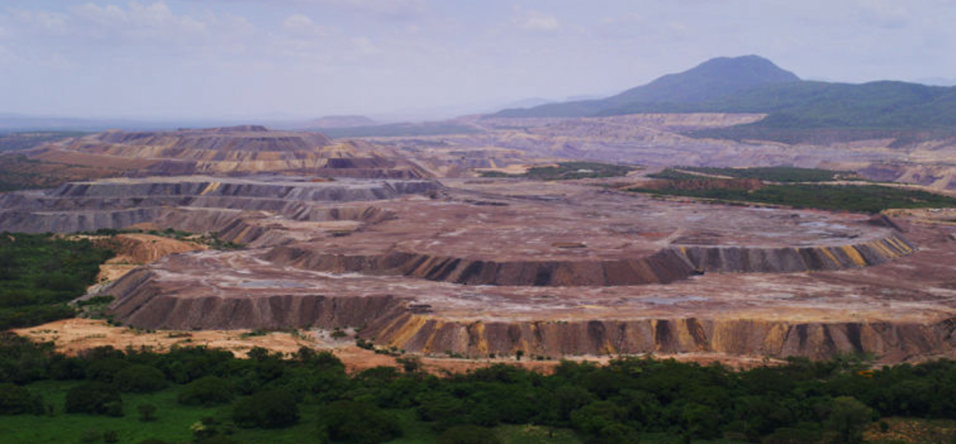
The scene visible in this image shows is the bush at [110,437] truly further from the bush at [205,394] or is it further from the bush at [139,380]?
the bush at [139,380]

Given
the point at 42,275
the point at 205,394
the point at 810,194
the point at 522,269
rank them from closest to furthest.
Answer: the point at 205,394 < the point at 522,269 < the point at 42,275 < the point at 810,194

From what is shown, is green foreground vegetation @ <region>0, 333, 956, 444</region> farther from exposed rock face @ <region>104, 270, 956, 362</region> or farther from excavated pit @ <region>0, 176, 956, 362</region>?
excavated pit @ <region>0, 176, 956, 362</region>

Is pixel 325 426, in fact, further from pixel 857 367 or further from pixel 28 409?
pixel 857 367

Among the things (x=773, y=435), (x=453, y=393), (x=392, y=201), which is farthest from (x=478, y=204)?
(x=773, y=435)

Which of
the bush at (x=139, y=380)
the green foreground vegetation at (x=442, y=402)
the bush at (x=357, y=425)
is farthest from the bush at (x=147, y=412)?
the bush at (x=357, y=425)

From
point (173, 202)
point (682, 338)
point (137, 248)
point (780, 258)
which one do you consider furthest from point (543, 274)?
point (173, 202)

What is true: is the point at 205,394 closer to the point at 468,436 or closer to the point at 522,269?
the point at 468,436
